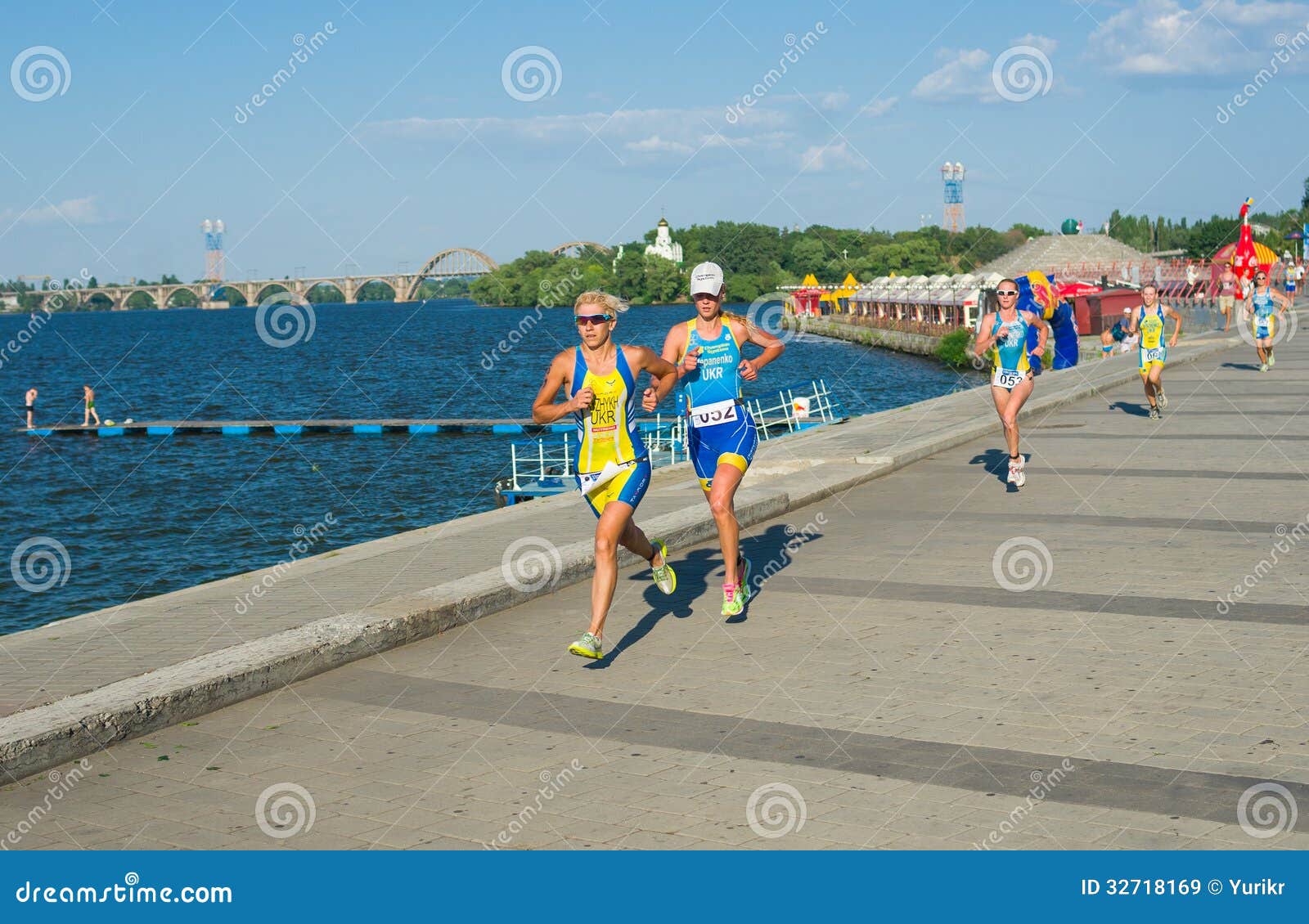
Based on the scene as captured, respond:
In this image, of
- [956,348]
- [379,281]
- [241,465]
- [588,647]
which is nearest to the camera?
[588,647]

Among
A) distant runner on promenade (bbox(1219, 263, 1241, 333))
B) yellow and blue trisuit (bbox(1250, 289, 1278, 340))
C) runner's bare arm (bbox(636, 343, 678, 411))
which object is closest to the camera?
runner's bare arm (bbox(636, 343, 678, 411))

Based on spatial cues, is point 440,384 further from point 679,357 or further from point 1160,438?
point 679,357

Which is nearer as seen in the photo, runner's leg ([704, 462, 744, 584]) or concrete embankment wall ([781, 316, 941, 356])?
runner's leg ([704, 462, 744, 584])

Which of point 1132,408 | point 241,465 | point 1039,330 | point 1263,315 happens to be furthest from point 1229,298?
point 1039,330

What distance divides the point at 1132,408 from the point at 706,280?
13.9m

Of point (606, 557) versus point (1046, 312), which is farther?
point (1046, 312)

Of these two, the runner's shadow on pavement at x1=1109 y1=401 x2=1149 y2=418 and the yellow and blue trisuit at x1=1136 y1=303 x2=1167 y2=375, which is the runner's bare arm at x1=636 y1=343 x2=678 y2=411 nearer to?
the yellow and blue trisuit at x1=1136 y1=303 x2=1167 y2=375

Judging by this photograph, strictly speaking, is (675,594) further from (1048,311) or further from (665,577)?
(1048,311)

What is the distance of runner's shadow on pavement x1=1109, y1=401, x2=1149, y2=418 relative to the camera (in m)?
19.7

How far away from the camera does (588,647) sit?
291 inches

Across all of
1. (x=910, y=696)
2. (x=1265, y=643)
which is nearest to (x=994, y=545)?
(x=1265, y=643)

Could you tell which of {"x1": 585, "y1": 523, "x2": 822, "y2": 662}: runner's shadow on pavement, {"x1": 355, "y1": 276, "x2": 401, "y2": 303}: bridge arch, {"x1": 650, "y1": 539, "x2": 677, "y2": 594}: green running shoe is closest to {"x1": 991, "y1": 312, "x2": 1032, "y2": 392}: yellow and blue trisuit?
{"x1": 585, "y1": 523, "x2": 822, "y2": 662}: runner's shadow on pavement

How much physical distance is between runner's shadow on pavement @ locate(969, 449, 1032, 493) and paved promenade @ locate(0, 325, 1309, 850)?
214 cm

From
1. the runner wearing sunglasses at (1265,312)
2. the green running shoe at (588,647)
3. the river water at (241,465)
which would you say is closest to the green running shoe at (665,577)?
the green running shoe at (588,647)
